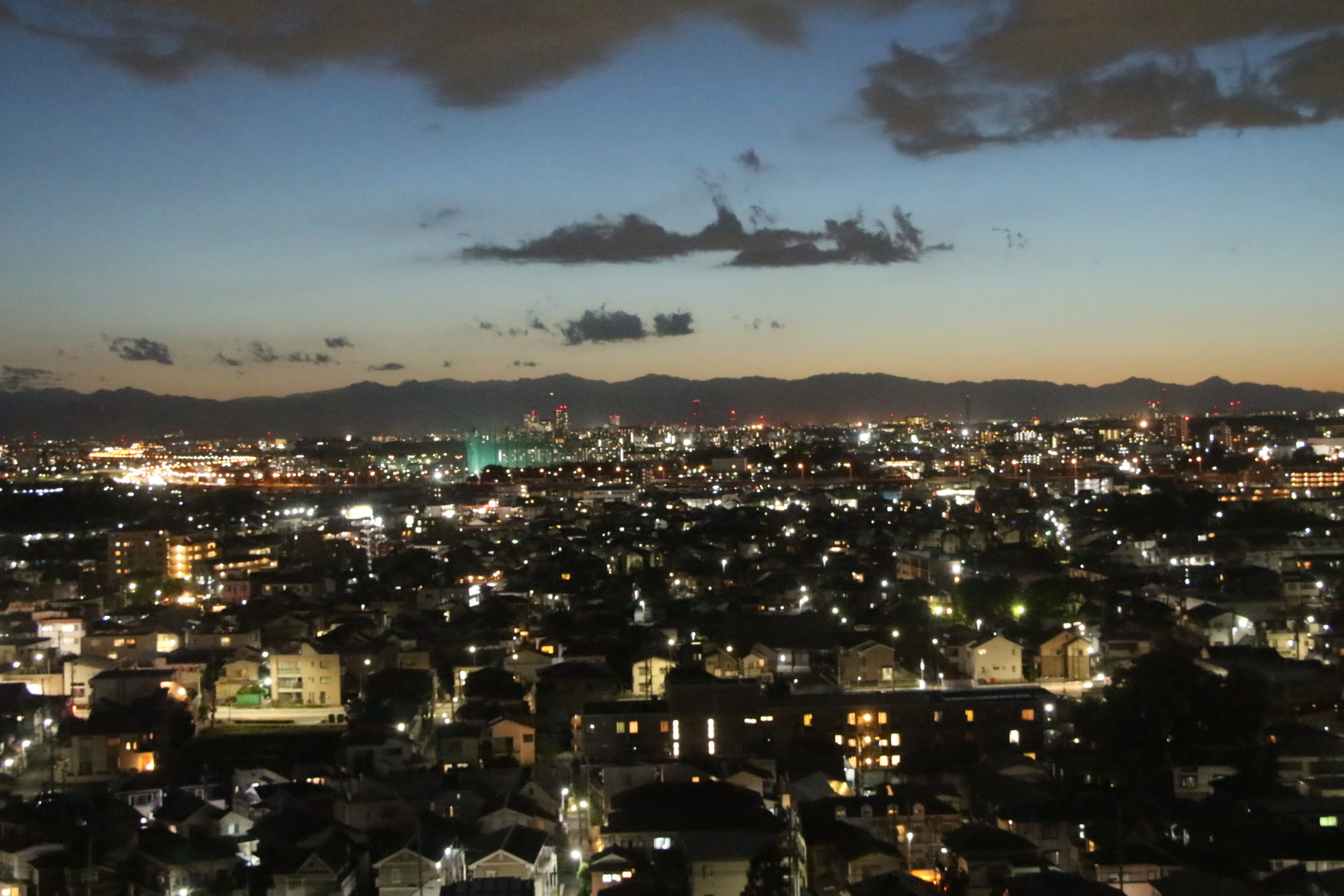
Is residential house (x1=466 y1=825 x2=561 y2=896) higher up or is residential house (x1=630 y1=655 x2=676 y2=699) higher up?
residential house (x1=466 y1=825 x2=561 y2=896)

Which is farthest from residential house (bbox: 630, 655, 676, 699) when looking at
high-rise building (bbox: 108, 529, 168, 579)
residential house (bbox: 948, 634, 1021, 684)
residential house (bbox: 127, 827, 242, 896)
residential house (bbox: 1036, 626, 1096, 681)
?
high-rise building (bbox: 108, 529, 168, 579)

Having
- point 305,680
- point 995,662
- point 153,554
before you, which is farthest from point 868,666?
point 153,554

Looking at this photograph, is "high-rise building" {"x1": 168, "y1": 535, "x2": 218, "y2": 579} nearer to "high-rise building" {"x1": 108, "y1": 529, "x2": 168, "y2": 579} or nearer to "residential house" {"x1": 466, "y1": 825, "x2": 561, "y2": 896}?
"high-rise building" {"x1": 108, "y1": 529, "x2": 168, "y2": 579}

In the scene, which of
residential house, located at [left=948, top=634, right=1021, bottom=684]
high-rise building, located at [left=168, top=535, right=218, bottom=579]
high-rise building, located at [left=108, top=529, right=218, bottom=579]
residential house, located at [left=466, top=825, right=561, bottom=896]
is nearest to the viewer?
residential house, located at [left=466, top=825, right=561, bottom=896]

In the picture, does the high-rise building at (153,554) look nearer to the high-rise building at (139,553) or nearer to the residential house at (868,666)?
the high-rise building at (139,553)

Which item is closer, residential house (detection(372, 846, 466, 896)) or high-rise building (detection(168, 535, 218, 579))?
residential house (detection(372, 846, 466, 896))

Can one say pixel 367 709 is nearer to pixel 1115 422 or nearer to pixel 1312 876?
pixel 1312 876

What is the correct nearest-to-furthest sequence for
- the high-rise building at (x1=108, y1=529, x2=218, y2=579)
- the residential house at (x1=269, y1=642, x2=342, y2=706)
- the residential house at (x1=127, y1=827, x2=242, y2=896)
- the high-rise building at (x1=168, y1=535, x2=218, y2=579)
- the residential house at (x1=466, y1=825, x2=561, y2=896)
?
the residential house at (x1=466, y1=825, x2=561, y2=896) → the residential house at (x1=127, y1=827, x2=242, y2=896) → the residential house at (x1=269, y1=642, x2=342, y2=706) → the high-rise building at (x1=108, y1=529, x2=218, y2=579) → the high-rise building at (x1=168, y1=535, x2=218, y2=579)

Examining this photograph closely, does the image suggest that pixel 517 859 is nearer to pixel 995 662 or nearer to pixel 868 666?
pixel 868 666

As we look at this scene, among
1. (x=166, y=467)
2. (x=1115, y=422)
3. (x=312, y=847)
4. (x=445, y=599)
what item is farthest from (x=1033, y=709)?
(x=1115, y=422)

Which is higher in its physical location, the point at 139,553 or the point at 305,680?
the point at 139,553

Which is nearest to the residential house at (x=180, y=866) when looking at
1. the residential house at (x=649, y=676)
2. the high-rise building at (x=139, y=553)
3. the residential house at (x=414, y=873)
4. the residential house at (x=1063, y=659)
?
the residential house at (x=414, y=873)
